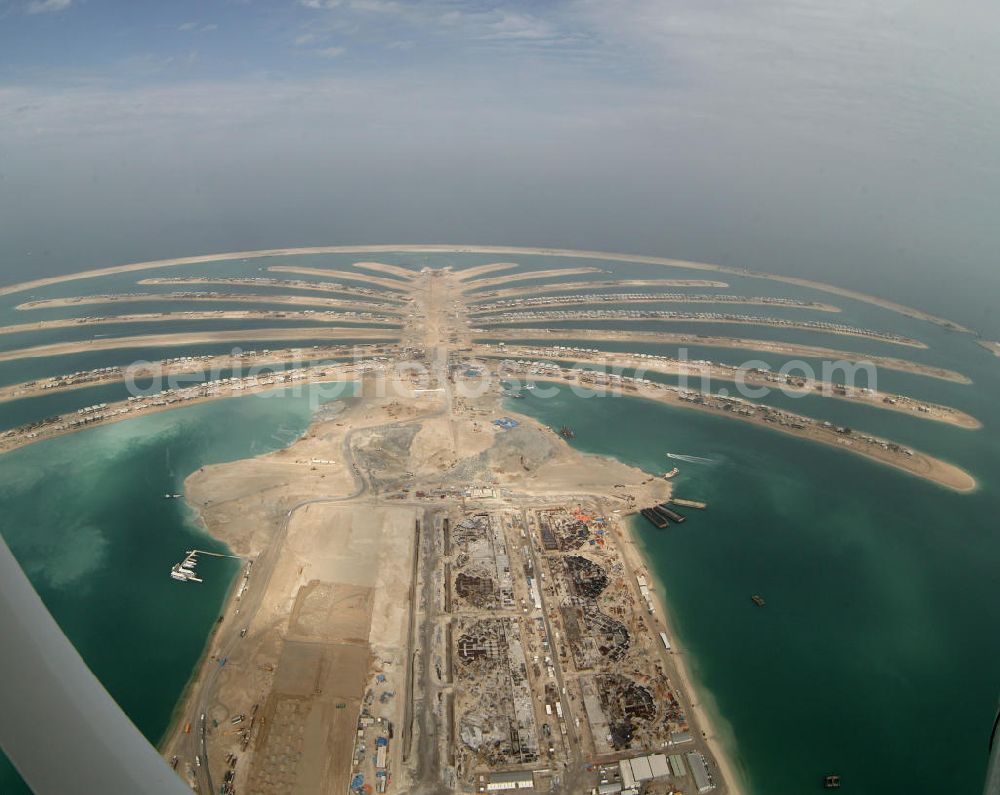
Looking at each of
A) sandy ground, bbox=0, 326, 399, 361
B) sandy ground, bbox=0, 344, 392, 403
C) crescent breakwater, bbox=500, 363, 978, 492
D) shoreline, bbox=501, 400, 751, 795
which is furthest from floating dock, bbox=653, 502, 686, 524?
sandy ground, bbox=0, 326, 399, 361

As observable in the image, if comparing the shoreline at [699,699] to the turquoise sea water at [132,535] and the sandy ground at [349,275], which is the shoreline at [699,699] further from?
the sandy ground at [349,275]

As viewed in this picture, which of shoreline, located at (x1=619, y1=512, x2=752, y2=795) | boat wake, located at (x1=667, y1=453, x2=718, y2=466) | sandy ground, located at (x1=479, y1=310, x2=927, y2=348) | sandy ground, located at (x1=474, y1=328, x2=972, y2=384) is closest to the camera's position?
shoreline, located at (x1=619, y1=512, x2=752, y2=795)

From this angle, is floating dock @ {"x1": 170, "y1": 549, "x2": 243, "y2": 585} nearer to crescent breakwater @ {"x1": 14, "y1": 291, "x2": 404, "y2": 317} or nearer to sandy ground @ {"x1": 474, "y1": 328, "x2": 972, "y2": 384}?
sandy ground @ {"x1": 474, "y1": 328, "x2": 972, "y2": 384}

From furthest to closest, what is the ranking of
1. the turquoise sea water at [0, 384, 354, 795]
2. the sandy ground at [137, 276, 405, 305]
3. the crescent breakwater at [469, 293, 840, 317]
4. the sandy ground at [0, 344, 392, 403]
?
the sandy ground at [137, 276, 405, 305] → the crescent breakwater at [469, 293, 840, 317] → the sandy ground at [0, 344, 392, 403] → the turquoise sea water at [0, 384, 354, 795]

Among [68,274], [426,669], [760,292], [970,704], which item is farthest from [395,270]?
[970,704]

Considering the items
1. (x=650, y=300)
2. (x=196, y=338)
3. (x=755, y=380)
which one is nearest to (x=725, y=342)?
(x=755, y=380)

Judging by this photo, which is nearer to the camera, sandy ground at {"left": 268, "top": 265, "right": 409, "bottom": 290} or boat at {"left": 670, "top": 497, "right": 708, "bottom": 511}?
boat at {"left": 670, "top": 497, "right": 708, "bottom": 511}
